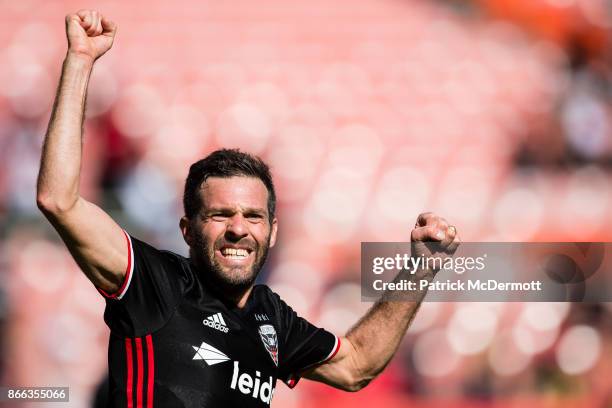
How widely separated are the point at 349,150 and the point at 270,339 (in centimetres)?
346

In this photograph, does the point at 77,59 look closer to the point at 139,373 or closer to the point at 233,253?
the point at 233,253

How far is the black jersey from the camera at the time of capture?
76.3 inches

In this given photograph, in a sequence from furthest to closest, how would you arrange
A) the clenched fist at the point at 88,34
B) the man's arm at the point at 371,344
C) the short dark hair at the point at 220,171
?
the man's arm at the point at 371,344
the short dark hair at the point at 220,171
the clenched fist at the point at 88,34

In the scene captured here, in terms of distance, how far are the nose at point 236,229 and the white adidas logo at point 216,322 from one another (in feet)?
0.70

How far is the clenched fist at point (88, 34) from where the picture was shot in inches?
72.9

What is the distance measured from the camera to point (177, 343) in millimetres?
1988

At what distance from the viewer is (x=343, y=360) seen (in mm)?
2590

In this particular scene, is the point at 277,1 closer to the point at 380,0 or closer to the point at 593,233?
the point at 380,0

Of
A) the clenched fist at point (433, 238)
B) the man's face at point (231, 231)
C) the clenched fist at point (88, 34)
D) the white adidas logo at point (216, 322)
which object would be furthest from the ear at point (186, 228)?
the clenched fist at point (433, 238)

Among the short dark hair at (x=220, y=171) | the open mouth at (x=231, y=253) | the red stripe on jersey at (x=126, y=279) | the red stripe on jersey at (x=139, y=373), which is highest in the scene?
the short dark hair at (x=220, y=171)

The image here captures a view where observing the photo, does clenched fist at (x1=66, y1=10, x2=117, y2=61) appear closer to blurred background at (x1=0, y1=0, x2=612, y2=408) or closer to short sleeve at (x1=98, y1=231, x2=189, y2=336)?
short sleeve at (x1=98, y1=231, x2=189, y2=336)

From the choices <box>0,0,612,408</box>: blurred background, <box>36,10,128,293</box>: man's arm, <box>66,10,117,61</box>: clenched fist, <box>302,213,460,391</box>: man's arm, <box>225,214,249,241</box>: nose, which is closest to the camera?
<box>36,10,128,293</box>: man's arm

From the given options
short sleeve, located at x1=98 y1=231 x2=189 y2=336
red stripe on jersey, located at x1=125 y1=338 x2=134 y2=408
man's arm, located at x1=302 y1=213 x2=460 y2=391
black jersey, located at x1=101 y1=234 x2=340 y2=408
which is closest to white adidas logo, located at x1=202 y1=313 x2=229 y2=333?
black jersey, located at x1=101 y1=234 x2=340 y2=408

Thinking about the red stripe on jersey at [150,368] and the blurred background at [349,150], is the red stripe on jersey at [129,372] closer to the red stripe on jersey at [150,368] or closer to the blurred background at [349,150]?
the red stripe on jersey at [150,368]
